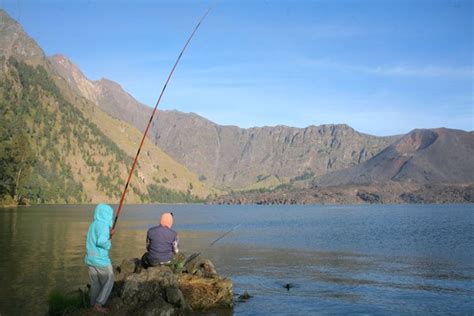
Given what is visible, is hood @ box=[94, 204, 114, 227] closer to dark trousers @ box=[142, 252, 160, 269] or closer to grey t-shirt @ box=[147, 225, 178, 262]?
grey t-shirt @ box=[147, 225, 178, 262]

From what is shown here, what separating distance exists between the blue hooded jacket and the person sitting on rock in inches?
136

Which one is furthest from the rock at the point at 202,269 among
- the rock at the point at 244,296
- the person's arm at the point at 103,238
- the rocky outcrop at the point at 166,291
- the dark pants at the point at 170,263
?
the person's arm at the point at 103,238

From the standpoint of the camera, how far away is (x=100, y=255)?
14.2 meters

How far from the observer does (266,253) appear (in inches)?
1602

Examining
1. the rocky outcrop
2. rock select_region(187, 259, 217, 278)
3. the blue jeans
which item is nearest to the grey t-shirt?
the rocky outcrop

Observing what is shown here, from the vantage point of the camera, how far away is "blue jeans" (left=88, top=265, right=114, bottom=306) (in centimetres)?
1455

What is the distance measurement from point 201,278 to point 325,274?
1229 cm

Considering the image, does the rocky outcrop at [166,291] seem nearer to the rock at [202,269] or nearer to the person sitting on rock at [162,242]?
the rock at [202,269]

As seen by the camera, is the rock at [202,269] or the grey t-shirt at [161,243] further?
the rock at [202,269]

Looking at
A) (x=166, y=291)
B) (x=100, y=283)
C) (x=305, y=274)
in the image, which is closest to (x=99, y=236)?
(x=100, y=283)

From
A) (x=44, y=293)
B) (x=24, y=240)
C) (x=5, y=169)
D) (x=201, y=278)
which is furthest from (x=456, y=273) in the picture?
(x=5, y=169)

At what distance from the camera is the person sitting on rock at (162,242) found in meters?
17.6

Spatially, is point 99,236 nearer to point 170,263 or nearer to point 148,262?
point 148,262

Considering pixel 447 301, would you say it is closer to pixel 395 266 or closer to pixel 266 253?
pixel 395 266
